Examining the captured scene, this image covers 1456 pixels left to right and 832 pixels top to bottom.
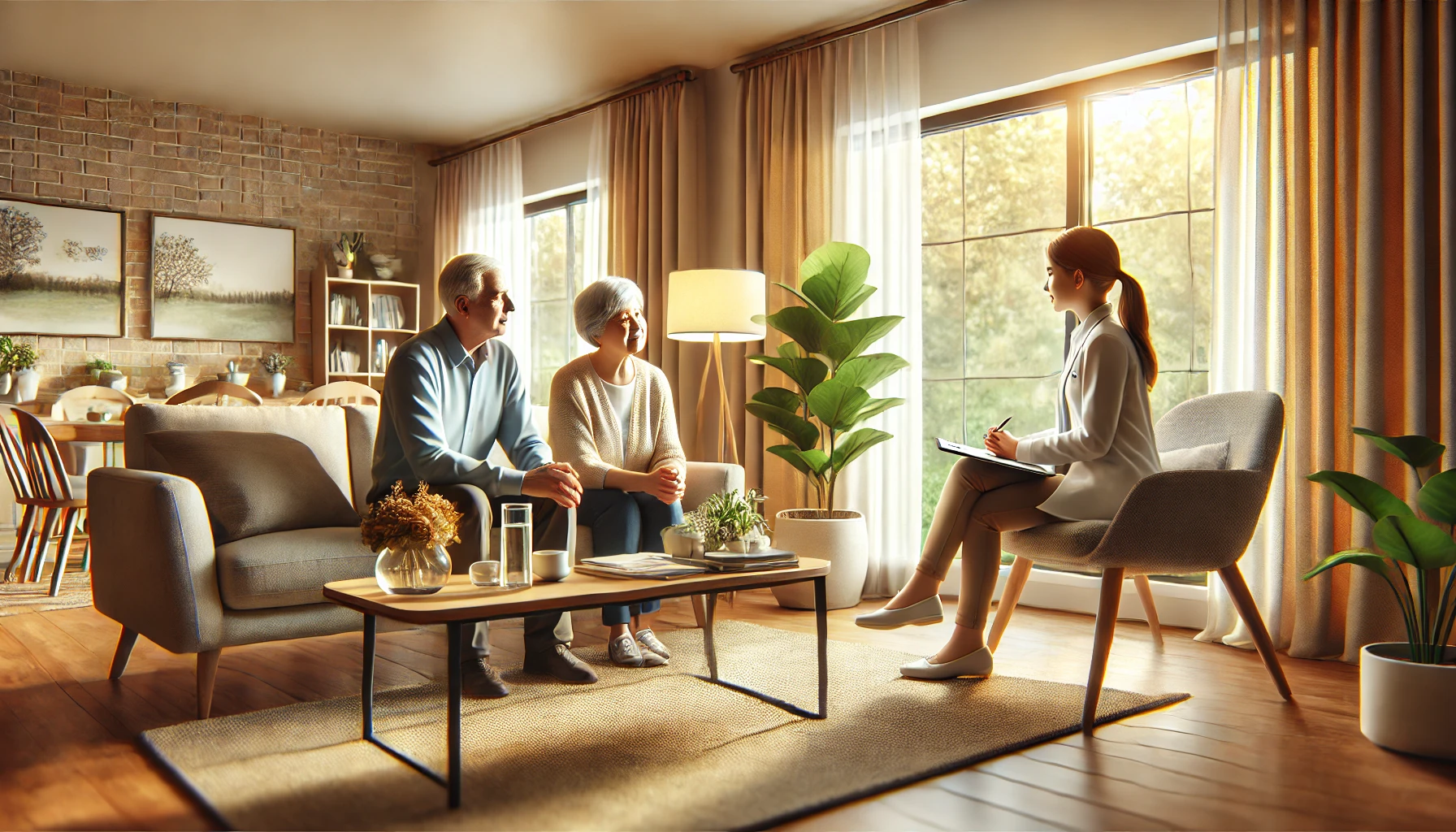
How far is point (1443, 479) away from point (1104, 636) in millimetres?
722

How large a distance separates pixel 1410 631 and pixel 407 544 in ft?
6.60

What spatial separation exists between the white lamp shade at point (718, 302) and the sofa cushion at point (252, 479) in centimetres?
162

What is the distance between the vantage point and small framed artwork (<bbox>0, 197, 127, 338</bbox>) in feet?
18.1

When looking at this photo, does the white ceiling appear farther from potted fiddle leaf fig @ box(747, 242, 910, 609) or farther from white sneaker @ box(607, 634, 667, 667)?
white sneaker @ box(607, 634, 667, 667)

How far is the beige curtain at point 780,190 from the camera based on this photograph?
446 centimetres

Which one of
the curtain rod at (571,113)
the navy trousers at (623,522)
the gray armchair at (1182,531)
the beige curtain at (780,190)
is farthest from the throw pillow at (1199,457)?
the curtain rod at (571,113)

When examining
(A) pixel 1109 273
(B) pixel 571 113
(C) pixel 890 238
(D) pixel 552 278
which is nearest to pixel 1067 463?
(A) pixel 1109 273

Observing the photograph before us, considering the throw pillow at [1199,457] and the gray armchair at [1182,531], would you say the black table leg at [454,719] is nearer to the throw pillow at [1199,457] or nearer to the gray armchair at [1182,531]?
the gray armchair at [1182,531]

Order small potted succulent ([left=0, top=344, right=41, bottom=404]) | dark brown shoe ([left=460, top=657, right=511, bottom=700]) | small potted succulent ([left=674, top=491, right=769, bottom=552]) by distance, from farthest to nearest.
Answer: small potted succulent ([left=0, top=344, right=41, bottom=404]) < dark brown shoe ([left=460, top=657, right=511, bottom=700]) < small potted succulent ([left=674, top=491, right=769, bottom=552])

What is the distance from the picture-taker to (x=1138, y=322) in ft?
8.56

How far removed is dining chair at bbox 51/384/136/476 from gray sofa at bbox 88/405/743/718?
2.52 meters

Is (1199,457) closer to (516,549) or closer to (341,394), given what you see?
(516,549)

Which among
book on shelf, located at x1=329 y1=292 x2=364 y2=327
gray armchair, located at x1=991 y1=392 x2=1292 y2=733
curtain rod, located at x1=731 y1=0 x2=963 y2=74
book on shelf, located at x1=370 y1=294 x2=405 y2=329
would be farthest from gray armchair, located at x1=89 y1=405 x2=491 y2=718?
book on shelf, located at x1=370 y1=294 x2=405 y2=329

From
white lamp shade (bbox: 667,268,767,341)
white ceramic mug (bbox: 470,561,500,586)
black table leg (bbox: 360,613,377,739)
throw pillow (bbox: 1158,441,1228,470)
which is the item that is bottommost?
black table leg (bbox: 360,613,377,739)
